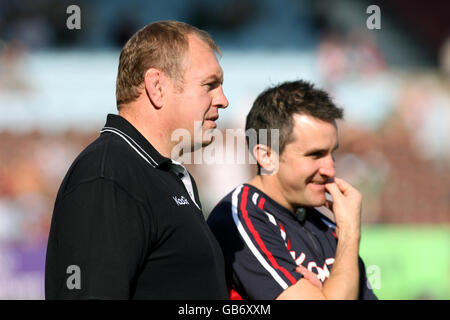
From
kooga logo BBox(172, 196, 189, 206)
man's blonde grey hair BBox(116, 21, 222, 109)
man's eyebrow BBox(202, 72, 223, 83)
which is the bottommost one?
kooga logo BBox(172, 196, 189, 206)

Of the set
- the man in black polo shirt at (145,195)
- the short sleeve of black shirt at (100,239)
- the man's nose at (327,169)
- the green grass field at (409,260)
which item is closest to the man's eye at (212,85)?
the man in black polo shirt at (145,195)

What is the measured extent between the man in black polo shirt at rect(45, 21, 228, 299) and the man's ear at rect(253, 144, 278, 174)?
58 cm

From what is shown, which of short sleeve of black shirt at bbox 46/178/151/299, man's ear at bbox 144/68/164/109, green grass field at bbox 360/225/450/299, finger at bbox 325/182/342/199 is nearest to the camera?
short sleeve of black shirt at bbox 46/178/151/299

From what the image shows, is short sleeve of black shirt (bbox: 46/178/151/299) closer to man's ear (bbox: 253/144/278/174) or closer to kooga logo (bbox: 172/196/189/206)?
kooga logo (bbox: 172/196/189/206)

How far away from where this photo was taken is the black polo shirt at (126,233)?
176 centimetres

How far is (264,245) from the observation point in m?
2.62

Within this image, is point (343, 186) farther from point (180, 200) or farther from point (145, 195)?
point (145, 195)

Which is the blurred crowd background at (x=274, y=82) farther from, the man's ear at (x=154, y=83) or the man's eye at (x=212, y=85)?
the man's ear at (x=154, y=83)

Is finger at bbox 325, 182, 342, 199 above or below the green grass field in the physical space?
above

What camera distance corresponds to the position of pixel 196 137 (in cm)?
227

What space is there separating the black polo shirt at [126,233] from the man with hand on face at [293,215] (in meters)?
0.48

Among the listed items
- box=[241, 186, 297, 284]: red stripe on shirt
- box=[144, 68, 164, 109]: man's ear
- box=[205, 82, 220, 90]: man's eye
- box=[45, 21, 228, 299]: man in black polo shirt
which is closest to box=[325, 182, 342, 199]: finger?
box=[241, 186, 297, 284]: red stripe on shirt

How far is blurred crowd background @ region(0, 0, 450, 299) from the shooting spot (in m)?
9.04
